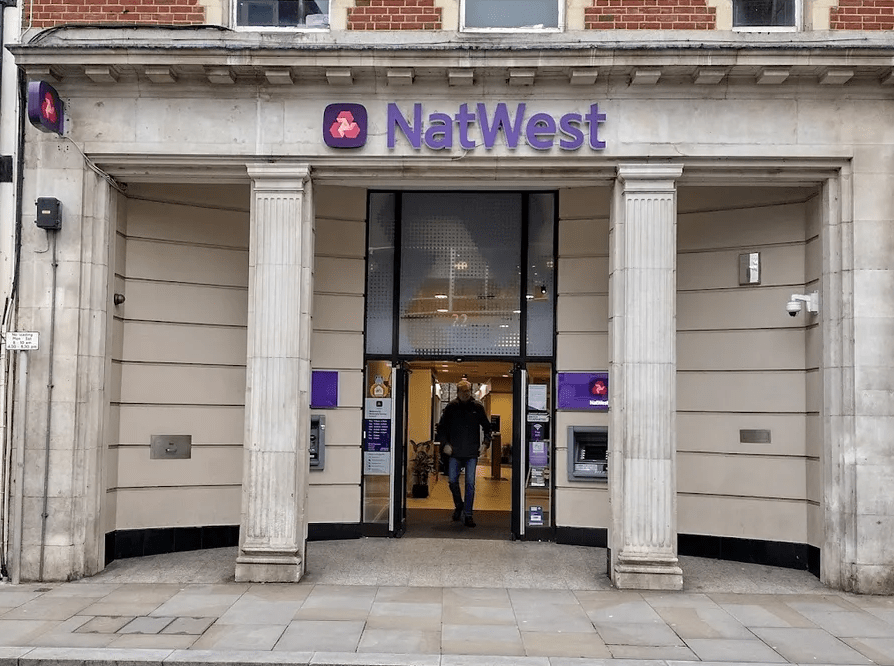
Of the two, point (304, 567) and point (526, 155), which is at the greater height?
point (526, 155)

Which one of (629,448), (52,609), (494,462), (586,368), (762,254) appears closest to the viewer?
(52,609)

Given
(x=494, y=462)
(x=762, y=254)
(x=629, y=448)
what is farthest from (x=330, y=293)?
(x=494, y=462)

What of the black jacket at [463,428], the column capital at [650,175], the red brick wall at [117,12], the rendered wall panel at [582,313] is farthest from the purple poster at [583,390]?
the red brick wall at [117,12]

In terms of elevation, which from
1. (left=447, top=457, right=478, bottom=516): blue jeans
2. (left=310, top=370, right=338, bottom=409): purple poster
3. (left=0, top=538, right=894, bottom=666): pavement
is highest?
(left=310, top=370, right=338, bottom=409): purple poster

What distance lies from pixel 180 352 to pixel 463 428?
4120mm

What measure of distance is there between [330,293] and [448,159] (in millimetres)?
2989

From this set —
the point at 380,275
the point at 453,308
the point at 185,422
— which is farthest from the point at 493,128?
the point at 185,422

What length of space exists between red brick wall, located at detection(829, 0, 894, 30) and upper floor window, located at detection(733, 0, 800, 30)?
439 mm

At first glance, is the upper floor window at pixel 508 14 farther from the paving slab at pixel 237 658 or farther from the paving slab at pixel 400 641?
the paving slab at pixel 237 658

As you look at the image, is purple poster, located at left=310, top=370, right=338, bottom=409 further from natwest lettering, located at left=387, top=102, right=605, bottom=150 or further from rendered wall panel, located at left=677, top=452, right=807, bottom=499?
rendered wall panel, located at left=677, top=452, right=807, bottom=499

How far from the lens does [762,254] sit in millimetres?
10609

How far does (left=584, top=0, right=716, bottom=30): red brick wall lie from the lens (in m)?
9.44

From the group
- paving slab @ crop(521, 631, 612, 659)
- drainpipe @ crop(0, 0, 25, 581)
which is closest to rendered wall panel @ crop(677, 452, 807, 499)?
paving slab @ crop(521, 631, 612, 659)

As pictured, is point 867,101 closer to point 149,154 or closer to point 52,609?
point 149,154
